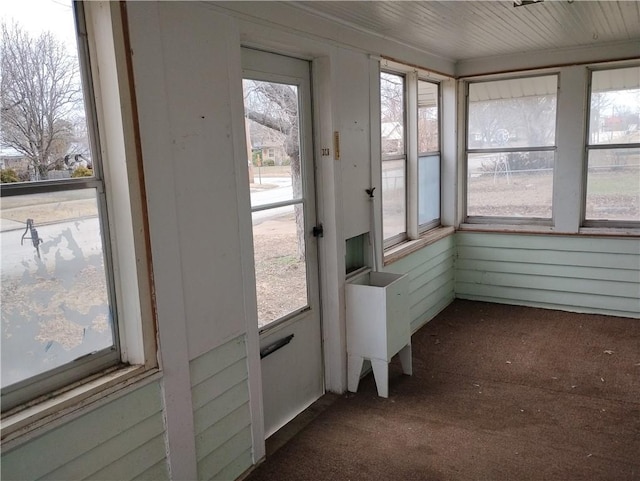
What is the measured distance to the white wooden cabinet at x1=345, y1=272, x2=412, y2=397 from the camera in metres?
3.03

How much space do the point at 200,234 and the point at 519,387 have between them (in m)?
2.26

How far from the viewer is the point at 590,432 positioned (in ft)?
8.65

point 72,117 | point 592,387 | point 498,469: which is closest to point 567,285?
point 592,387

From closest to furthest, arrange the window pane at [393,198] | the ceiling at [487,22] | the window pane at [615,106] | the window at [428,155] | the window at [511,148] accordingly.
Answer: the ceiling at [487,22] → the window pane at [393,198] → the window pane at [615,106] → the window at [428,155] → the window at [511,148]

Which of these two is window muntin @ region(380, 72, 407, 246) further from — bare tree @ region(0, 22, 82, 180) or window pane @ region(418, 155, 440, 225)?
bare tree @ region(0, 22, 82, 180)

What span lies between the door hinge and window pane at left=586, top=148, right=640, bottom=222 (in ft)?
8.91

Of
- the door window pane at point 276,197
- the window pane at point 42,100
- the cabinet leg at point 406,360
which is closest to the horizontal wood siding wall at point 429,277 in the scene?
the cabinet leg at point 406,360

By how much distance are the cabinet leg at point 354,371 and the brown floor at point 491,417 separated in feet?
0.20

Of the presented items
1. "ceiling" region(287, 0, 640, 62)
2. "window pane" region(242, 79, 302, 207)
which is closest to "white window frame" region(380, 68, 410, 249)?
"ceiling" region(287, 0, 640, 62)

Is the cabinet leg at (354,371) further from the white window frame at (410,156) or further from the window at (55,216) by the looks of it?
the window at (55,216)

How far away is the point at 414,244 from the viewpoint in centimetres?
404

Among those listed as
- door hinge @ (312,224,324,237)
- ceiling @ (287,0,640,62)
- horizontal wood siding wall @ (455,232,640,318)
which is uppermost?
ceiling @ (287,0,640,62)

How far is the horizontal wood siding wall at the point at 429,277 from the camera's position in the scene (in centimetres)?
403

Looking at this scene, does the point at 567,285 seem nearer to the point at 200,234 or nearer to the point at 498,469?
the point at 498,469
